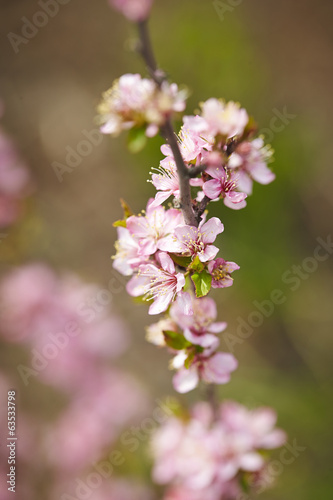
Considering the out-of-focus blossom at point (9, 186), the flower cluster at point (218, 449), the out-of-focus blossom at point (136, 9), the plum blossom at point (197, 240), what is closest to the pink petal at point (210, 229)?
the plum blossom at point (197, 240)

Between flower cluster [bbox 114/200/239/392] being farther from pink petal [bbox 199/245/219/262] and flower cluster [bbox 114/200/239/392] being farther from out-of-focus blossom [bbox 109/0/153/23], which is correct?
out-of-focus blossom [bbox 109/0/153/23]

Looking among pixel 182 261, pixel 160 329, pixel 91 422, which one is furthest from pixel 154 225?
pixel 91 422

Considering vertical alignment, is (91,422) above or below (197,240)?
below

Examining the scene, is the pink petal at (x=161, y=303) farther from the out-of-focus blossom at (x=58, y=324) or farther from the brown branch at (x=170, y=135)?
the out-of-focus blossom at (x=58, y=324)

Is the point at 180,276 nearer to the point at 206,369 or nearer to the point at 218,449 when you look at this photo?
the point at 206,369

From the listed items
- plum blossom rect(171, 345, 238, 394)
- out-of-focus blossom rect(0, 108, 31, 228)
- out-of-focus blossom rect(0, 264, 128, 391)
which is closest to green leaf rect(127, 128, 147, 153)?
plum blossom rect(171, 345, 238, 394)

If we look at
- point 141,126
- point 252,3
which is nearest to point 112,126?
point 141,126
